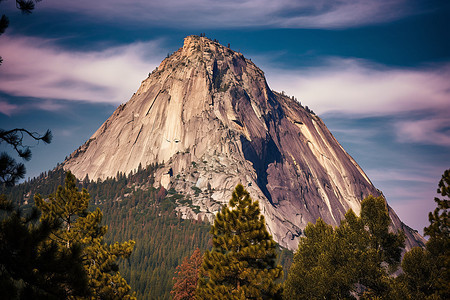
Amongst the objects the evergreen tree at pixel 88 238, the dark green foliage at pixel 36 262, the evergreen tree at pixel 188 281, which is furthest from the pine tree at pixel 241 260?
the evergreen tree at pixel 188 281

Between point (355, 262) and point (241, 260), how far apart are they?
30.4ft

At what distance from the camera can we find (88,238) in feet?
112

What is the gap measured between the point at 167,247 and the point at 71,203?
16827cm

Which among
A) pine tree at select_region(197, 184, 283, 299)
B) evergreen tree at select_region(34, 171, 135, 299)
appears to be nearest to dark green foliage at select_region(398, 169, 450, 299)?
pine tree at select_region(197, 184, 283, 299)

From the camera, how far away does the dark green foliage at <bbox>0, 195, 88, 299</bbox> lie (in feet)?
40.9

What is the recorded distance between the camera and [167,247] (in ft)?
645

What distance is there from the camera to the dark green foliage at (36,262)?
12.5m

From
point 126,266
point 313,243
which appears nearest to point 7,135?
point 313,243

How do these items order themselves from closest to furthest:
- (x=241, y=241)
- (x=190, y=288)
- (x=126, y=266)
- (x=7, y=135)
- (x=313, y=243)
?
(x=7, y=135) → (x=241, y=241) → (x=313, y=243) → (x=190, y=288) → (x=126, y=266)

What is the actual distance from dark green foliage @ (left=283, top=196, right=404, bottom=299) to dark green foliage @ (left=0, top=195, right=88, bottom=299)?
25222 millimetres

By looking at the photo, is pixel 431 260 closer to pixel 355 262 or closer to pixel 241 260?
pixel 355 262

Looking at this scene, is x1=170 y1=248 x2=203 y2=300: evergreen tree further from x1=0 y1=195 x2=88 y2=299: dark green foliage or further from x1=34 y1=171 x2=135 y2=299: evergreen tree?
x1=0 y1=195 x2=88 y2=299: dark green foliage

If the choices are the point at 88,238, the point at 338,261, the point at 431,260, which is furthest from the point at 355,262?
the point at 88,238

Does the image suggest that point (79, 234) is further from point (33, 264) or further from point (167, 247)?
point (167, 247)
